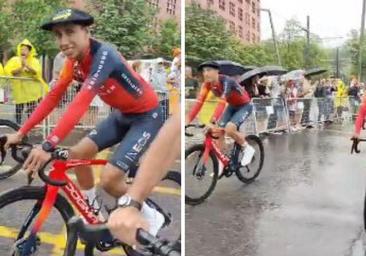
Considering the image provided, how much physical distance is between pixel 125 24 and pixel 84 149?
0.69 metres

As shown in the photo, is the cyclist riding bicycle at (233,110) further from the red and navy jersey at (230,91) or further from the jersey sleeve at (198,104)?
the jersey sleeve at (198,104)

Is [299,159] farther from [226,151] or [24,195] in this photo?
[24,195]

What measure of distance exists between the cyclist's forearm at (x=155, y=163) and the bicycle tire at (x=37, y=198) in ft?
2.78

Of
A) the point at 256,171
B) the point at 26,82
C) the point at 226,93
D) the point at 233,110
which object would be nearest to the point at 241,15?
the point at 226,93

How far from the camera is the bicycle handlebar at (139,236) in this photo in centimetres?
67

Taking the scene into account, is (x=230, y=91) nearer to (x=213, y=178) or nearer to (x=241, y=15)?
(x=213, y=178)

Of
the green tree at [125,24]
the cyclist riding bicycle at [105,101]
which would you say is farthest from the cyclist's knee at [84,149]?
the green tree at [125,24]

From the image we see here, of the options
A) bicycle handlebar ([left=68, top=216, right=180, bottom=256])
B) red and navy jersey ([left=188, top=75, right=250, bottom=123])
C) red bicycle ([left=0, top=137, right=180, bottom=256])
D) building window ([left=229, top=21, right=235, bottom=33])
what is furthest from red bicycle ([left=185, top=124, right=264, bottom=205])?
bicycle handlebar ([left=68, top=216, right=180, bottom=256])

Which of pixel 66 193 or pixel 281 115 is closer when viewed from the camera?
pixel 66 193

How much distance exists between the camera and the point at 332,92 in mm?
2561

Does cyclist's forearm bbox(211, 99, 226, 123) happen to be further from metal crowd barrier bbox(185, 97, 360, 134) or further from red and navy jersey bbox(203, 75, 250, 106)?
metal crowd barrier bbox(185, 97, 360, 134)

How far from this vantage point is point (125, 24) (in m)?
2.29

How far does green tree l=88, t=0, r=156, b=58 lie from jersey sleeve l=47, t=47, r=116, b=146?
0.52m

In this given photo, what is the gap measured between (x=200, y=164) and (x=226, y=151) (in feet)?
1.65
